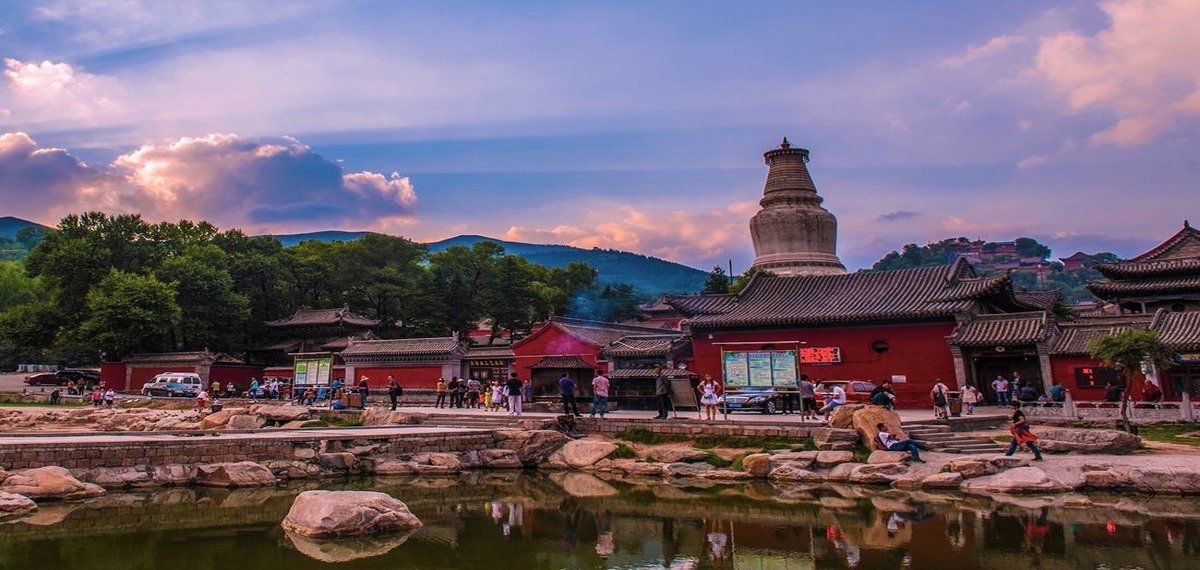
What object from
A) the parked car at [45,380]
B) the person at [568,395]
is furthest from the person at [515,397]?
the parked car at [45,380]

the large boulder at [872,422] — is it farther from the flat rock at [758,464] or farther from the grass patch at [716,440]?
the flat rock at [758,464]

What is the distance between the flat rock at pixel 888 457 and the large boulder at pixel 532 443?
7944 millimetres

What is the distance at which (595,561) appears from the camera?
9.77 meters

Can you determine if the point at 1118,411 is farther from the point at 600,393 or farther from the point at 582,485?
the point at 582,485

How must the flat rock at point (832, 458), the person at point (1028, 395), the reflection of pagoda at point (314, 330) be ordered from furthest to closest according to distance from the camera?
the reflection of pagoda at point (314, 330) → the person at point (1028, 395) → the flat rock at point (832, 458)

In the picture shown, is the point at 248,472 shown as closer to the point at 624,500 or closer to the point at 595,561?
the point at 624,500

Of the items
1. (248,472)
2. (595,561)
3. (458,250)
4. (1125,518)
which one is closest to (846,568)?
(595,561)

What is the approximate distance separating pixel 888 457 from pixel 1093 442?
483 centimetres

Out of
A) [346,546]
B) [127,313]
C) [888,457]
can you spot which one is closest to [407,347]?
[127,313]

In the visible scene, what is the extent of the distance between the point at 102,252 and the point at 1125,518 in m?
54.7

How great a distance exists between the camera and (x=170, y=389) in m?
39.2

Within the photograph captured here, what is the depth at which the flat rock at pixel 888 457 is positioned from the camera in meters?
15.9

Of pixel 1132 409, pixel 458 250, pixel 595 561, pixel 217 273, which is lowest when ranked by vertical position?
pixel 595 561

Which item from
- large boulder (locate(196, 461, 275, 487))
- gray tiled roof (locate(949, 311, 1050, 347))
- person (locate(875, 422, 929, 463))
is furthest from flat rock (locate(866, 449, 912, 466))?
large boulder (locate(196, 461, 275, 487))
